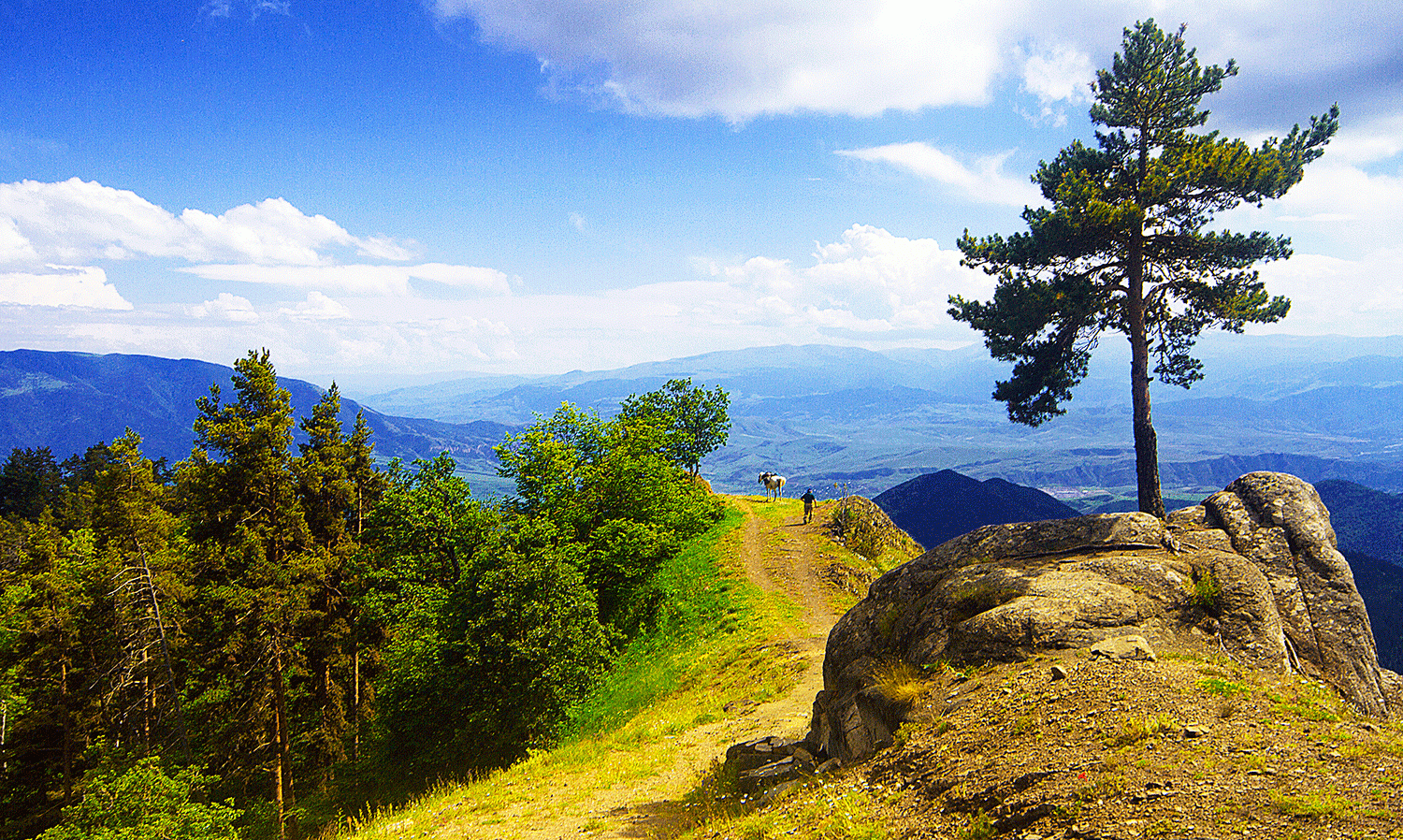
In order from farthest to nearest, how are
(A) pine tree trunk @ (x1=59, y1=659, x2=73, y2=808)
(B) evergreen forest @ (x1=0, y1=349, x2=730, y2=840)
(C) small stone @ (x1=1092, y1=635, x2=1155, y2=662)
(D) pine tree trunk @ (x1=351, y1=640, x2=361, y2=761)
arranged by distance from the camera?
(D) pine tree trunk @ (x1=351, y1=640, x2=361, y2=761), (A) pine tree trunk @ (x1=59, y1=659, x2=73, y2=808), (B) evergreen forest @ (x1=0, y1=349, x2=730, y2=840), (C) small stone @ (x1=1092, y1=635, x2=1155, y2=662)

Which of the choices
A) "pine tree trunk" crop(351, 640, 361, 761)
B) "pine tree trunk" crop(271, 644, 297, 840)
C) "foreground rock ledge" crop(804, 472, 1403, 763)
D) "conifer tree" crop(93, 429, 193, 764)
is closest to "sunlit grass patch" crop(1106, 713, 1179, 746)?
"foreground rock ledge" crop(804, 472, 1403, 763)

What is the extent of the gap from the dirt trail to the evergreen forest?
510 centimetres

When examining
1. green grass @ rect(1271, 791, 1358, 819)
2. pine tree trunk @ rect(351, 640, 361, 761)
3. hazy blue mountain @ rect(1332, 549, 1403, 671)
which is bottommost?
hazy blue mountain @ rect(1332, 549, 1403, 671)

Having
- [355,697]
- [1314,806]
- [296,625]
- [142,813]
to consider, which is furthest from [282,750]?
[1314,806]

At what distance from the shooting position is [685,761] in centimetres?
1778

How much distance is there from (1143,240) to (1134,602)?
541 inches

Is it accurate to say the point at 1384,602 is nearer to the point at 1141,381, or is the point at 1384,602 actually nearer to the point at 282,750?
the point at 1141,381

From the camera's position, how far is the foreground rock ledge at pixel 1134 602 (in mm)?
12047

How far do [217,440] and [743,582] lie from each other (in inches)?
1000

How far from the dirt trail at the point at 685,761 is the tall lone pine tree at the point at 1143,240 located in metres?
12.8

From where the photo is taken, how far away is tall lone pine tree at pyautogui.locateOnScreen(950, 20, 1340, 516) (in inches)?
755

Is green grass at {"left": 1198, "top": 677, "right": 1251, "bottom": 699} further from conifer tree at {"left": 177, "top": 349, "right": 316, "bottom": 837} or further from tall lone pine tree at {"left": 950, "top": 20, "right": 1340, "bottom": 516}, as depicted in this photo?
conifer tree at {"left": 177, "top": 349, "right": 316, "bottom": 837}

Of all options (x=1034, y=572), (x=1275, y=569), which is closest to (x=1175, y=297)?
(x=1275, y=569)

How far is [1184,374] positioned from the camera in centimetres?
2217
